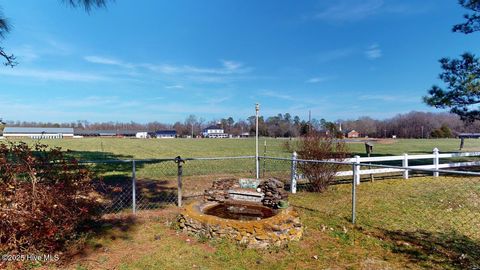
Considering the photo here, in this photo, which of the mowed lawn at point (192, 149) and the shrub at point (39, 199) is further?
the mowed lawn at point (192, 149)

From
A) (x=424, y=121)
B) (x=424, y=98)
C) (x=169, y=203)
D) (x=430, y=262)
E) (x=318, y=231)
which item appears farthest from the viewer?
(x=424, y=121)

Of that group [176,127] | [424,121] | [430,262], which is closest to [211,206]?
[430,262]

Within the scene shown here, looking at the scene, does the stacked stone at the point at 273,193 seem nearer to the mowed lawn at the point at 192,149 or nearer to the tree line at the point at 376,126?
the mowed lawn at the point at 192,149

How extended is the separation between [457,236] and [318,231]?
255 cm

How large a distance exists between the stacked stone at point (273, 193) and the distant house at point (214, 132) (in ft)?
363

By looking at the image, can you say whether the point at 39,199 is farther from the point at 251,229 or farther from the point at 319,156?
the point at 319,156

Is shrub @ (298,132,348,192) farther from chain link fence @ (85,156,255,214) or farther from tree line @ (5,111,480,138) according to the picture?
tree line @ (5,111,480,138)

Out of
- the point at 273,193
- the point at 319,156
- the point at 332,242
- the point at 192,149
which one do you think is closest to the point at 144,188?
the point at 273,193

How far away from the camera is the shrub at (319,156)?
30.8ft

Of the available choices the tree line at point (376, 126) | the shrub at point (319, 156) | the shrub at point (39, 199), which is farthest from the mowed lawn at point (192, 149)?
the tree line at point (376, 126)

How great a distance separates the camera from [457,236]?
549 cm

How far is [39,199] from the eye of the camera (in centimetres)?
422

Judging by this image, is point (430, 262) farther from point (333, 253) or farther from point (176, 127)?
point (176, 127)

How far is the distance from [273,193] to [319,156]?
3.54m
